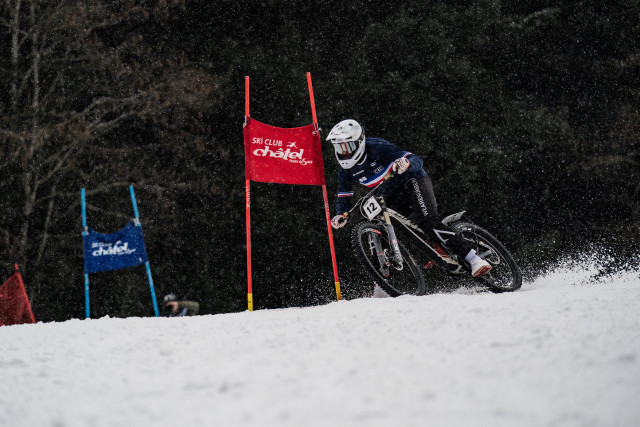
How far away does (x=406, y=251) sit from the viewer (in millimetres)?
5504

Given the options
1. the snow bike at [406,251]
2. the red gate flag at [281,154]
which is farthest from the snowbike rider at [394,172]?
the red gate flag at [281,154]

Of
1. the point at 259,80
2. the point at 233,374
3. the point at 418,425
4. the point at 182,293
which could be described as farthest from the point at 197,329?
the point at 259,80

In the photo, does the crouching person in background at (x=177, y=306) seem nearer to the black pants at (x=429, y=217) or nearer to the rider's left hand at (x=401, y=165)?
the black pants at (x=429, y=217)

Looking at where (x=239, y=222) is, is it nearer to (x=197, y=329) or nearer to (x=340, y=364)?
(x=197, y=329)

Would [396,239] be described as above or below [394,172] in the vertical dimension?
below

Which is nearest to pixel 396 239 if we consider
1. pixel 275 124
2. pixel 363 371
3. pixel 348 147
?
pixel 348 147

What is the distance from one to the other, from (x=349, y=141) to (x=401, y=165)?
0.58 m

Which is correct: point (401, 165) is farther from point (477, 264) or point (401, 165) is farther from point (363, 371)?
point (363, 371)

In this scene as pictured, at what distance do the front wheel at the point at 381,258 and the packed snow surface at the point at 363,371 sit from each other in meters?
1.71

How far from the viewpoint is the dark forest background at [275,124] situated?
1311cm

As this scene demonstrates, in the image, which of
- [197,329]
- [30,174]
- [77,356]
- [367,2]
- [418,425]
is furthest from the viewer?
[367,2]

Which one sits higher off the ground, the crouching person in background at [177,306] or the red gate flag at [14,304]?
the red gate flag at [14,304]

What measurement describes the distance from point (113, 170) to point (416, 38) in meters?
7.70

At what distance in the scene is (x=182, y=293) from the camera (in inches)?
534
